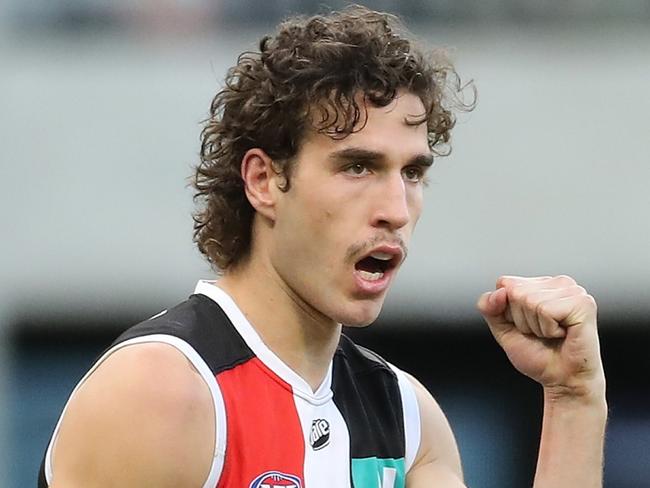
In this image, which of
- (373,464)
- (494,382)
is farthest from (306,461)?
(494,382)

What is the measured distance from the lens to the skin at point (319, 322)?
155 inches

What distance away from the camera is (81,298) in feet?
34.6

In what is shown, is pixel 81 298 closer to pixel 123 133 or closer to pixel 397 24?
→ pixel 123 133

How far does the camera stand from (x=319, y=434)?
14.4 ft

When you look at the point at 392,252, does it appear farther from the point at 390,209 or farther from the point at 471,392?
the point at 471,392

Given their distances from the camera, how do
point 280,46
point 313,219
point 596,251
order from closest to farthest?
point 313,219 → point 280,46 → point 596,251

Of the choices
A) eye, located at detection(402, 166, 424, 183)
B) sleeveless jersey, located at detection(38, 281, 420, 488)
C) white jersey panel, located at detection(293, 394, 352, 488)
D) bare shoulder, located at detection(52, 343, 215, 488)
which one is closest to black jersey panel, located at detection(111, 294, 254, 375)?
sleeveless jersey, located at detection(38, 281, 420, 488)

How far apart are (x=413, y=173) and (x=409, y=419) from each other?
0.76 metres

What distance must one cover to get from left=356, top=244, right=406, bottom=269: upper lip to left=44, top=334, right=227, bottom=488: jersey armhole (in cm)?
48

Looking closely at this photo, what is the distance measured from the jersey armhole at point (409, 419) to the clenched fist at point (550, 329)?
1.44 feet

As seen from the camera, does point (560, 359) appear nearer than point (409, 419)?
Yes

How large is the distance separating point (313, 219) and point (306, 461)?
0.63m

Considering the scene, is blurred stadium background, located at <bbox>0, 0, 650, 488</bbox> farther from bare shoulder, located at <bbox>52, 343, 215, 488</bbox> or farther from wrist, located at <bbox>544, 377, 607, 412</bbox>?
bare shoulder, located at <bbox>52, 343, 215, 488</bbox>

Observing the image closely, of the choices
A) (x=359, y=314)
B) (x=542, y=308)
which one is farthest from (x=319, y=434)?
(x=542, y=308)
